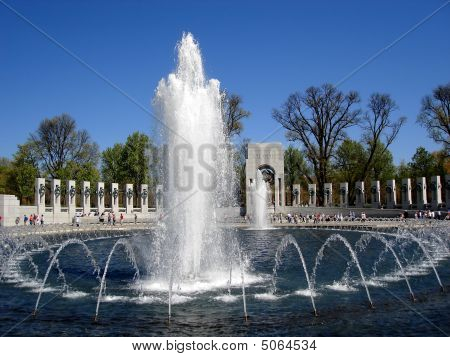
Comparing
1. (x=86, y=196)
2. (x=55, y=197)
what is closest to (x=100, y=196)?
(x=86, y=196)

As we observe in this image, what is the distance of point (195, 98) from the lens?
57.6 ft

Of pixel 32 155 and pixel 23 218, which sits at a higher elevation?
pixel 32 155

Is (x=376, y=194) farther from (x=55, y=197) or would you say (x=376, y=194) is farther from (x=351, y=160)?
(x=55, y=197)

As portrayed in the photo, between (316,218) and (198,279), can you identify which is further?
(316,218)

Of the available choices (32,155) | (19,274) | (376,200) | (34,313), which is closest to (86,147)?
(32,155)

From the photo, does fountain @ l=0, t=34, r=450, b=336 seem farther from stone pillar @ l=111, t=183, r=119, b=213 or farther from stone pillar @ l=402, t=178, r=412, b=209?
stone pillar @ l=111, t=183, r=119, b=213

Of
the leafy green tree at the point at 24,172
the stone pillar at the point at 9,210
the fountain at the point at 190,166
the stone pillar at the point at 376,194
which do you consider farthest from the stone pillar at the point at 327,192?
the fountain at the point at 190,166

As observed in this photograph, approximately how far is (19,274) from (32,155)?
49.1m

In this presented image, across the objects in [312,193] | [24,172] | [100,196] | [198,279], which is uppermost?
[24,172]

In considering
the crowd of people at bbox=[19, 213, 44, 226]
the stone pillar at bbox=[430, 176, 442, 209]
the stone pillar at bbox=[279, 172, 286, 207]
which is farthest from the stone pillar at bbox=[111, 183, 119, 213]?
the stone pillar at bbox=[430, 176, 442, 209]

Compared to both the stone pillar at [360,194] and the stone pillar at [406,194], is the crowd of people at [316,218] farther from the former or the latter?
the stone pillar at [406,194]

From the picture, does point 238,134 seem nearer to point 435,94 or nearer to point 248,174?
point 248,174

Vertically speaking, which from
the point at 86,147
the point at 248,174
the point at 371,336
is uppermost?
the point at 86,147

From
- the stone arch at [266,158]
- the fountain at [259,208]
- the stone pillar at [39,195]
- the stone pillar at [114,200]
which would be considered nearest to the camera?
the stone pillar at [39,195]
